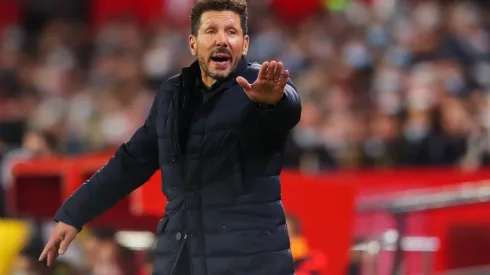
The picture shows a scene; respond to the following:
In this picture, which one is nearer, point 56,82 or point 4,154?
point 4,154

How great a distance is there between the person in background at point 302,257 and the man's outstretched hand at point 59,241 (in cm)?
123

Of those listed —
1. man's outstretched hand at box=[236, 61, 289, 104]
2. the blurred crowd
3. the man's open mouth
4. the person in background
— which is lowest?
the person in background

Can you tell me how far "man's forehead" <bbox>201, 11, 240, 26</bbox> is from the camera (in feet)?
13.9

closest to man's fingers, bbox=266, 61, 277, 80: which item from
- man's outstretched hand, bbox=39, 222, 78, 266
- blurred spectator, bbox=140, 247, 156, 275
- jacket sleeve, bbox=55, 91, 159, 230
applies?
jacket sleeve, bbox=55, 91, 159, 230

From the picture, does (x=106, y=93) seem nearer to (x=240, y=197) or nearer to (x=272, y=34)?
(x=272, y=34)

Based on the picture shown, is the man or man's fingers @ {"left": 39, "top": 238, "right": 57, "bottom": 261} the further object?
man's fingers @ {"left": 39, "top": 238, "right": 57, "bottom": 261}

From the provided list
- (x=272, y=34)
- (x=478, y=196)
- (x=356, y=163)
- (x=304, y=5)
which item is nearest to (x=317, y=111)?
(x=356, y=163)

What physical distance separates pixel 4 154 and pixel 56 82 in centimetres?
458

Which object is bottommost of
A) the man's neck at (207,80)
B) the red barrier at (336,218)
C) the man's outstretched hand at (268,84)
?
the red barrier at (336,218)

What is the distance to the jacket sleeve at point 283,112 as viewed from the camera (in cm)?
405

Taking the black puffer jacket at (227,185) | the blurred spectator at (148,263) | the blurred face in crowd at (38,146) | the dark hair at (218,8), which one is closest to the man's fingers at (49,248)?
the black puffer jacket at (227,185)

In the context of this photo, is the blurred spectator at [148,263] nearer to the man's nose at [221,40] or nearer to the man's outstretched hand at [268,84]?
the man's nose at [221,40]

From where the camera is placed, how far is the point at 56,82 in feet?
47.1

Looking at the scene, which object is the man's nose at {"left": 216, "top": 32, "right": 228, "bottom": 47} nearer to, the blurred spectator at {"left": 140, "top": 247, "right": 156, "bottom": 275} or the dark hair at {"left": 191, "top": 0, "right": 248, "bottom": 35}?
the dark hair at {"left": 191, "top": 0, "right": 248, "bottom": 35}
